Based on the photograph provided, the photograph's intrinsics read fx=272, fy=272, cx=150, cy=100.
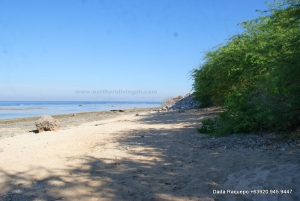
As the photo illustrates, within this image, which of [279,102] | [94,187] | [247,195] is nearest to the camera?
[247,195]

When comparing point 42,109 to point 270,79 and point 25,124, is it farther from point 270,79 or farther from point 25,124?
point 270,79

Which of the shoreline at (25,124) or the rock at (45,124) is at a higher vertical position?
the rock at (45,124)

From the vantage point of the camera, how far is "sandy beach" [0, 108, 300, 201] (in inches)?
154

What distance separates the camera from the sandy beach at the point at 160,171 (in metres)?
3.92

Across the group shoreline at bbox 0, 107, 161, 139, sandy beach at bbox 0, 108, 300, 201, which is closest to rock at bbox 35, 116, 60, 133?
shoreline at bbox 0, 107, 161, 139

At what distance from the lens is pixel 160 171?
16.7ft

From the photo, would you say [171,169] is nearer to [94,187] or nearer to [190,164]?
[190,164]

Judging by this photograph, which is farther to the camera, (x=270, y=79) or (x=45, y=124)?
(x=45, y=124)

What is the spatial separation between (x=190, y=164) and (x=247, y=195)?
1798 millimetres

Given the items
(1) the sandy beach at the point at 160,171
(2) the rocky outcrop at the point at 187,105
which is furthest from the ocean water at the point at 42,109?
(1) the sandy beach at the point at 160,171

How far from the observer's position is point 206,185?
4.17 metres

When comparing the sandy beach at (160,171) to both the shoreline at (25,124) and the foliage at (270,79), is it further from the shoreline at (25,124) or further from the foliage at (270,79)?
the shoreline at (25,124)

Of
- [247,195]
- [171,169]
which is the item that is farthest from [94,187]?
[247,195]

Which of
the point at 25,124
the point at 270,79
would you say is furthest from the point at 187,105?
the point at 270,79
